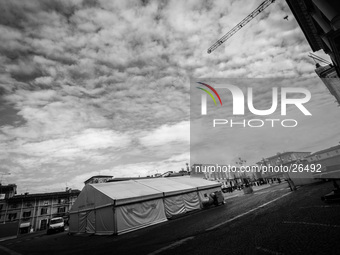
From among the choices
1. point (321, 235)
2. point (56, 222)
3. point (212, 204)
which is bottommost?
point (56, 222)

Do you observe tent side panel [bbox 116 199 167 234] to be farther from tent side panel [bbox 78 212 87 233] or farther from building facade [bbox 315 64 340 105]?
building facade [bbox 315 64 340 105]

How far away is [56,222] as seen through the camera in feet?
76.0

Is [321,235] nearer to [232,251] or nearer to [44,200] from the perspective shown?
[232,251]

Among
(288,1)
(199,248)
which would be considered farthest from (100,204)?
(288,1)

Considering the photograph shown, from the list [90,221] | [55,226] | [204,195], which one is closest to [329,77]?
[204,195]

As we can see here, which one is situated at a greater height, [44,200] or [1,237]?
[44,200]

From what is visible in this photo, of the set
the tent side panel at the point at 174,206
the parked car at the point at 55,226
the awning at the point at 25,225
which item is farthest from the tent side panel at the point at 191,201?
the awning at the point at 25,225

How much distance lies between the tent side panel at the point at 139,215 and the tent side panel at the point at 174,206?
55cm

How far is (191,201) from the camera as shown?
16969mm

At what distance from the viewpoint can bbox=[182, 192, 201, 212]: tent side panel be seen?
16.4 metres

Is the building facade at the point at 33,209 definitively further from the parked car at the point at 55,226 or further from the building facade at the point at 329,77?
the building facade at the point at 329,77

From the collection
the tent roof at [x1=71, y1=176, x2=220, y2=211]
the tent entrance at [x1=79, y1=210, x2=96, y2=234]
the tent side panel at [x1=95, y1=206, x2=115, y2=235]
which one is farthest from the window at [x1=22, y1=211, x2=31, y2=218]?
the tent side panel at [x1=95, y1=206, x2=115, y2=235]

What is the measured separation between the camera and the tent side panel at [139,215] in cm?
1132

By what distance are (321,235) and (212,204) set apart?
1565 centimetres
